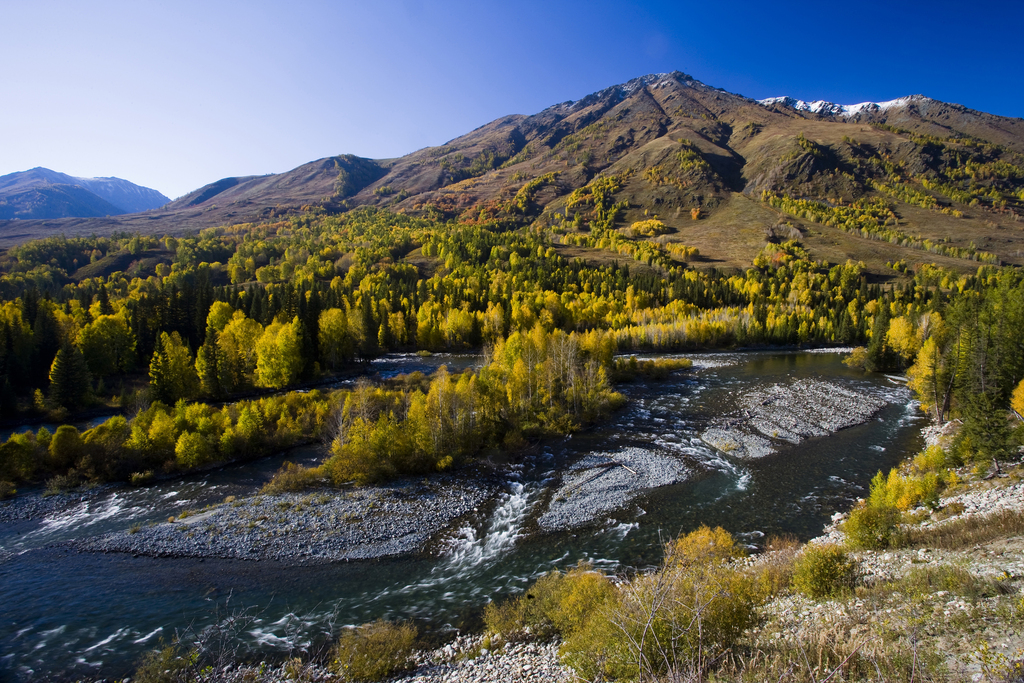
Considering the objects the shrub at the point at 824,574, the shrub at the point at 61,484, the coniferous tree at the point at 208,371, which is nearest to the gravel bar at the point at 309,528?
the shrub at the point at 61,484

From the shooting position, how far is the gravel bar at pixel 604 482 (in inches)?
1062

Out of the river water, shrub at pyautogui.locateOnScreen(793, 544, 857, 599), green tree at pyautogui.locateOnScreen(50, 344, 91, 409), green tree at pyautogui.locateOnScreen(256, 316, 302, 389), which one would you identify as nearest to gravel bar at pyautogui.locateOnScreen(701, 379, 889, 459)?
the river water

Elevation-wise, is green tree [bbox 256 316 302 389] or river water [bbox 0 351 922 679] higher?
green tree [bbox 256 316 302 389]

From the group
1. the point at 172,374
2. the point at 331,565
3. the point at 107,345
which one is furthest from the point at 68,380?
the point at 331,565

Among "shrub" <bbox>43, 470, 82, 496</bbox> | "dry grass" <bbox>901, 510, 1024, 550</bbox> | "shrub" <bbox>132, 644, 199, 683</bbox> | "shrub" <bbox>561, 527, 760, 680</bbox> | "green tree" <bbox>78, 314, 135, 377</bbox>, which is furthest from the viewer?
"green tree" <bbox>78, 314, 135, 377</bbox>

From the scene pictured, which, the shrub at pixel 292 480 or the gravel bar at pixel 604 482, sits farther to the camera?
the shrub at pixel 292 480

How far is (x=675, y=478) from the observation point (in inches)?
1250

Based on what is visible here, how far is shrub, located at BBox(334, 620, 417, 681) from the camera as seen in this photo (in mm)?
15477

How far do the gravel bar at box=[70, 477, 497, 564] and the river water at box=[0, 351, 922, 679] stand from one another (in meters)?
0.83

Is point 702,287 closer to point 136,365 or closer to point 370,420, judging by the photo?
point 370,420

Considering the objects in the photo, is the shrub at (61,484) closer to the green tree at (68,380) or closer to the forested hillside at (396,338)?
the forested hillside at (396,338)

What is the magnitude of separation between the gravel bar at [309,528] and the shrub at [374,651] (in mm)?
6193

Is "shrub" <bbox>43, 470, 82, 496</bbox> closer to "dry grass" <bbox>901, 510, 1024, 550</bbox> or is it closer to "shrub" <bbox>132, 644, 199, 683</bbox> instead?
"shrub" <bbox>132, 644, 199, 683</bbox>

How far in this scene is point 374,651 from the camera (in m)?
16.0
